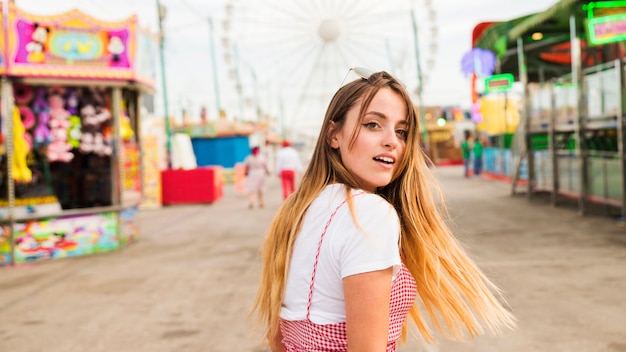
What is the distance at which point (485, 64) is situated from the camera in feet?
58.6

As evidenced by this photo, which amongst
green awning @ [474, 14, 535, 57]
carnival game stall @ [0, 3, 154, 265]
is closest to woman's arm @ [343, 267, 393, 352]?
carnival game stall @ [0, 3, 154, 265]

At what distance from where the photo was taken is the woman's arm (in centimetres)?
139

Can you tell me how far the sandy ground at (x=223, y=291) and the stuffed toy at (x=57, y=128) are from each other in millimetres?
1740

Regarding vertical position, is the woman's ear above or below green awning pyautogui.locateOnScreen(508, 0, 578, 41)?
below

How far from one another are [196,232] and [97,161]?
7.03 feet

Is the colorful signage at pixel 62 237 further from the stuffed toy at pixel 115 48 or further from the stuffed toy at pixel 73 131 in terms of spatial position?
the stuffed toy at pixel 115 48

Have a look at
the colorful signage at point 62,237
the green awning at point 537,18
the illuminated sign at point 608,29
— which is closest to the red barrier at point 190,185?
the colorful signage at point 62,237

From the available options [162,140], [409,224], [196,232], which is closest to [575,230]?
[196,232]

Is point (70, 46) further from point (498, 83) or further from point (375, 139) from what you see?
point (498, 83)

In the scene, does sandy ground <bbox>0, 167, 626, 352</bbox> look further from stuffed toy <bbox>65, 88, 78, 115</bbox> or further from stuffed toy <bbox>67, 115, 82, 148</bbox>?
stuffed toy <bbox>65, 88, 78, 115</bbox>

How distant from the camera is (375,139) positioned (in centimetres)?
158

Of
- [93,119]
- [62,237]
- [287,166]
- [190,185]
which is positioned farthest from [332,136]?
[190,185]

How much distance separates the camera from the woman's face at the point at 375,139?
158 cm

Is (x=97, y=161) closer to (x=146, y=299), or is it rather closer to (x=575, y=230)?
(x=146, y=299)
